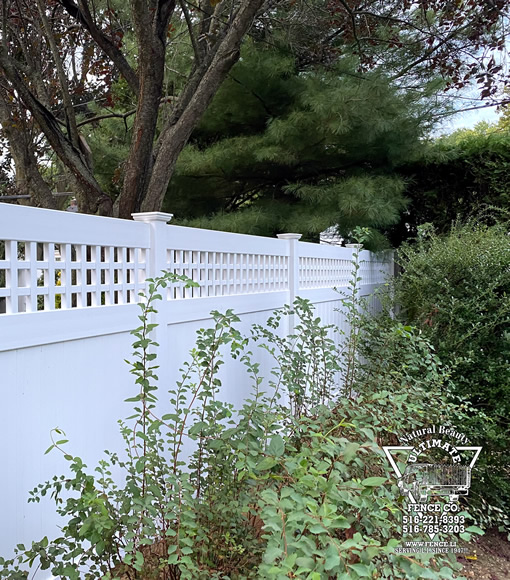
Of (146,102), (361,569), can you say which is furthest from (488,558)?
(146,102)

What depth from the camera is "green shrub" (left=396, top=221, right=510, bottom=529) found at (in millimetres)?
3258

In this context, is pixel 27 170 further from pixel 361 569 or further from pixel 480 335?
pixel 361 569

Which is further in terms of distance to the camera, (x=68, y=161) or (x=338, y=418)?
(x=68, y=161)

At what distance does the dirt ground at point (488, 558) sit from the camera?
2797 mm

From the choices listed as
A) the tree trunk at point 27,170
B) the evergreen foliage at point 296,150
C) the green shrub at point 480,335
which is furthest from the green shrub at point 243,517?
the evergreen foliage at point 296,150

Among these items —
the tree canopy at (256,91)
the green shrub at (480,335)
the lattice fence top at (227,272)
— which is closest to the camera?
the lattice fence top at (227,272)

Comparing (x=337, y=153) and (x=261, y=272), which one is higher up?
(x=337, y=153)

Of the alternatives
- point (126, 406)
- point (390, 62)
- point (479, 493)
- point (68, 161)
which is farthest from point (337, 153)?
point (126, 406)

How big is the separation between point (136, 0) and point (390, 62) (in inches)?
153

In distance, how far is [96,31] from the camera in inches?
177

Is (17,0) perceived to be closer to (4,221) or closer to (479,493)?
(4,221)

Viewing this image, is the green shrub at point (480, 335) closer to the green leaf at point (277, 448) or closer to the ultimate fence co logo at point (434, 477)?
the ultimate fence co logo at point (434, 477)

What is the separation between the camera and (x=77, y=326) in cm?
204

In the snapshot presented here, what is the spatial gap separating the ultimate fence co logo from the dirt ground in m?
0.20
